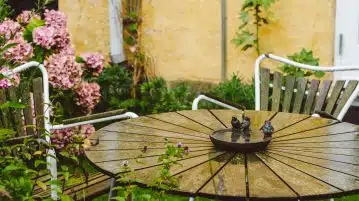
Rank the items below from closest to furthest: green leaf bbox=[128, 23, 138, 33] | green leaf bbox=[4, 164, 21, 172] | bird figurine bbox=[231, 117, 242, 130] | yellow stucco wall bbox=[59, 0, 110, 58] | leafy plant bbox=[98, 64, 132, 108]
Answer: green leaf bbox=[4, 164, 21, 172], bird figurine bbox=[231, 117, 242, 130], leafy plant bbox=[98, 64, 132, 108], yellow stucco wall bbox=[59, 0, 110, 58], green leaf bbox=[128, 23, 138, 33]

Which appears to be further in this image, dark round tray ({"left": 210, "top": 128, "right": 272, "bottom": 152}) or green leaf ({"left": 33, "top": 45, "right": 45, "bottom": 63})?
green leaf ({"left": 33, "top": 45, "right": 45, "bottom": 63})

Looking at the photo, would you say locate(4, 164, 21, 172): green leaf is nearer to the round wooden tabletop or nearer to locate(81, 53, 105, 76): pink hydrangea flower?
the round wooden tabletop

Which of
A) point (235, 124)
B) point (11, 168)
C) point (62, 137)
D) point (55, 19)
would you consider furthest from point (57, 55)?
point (11, 168)

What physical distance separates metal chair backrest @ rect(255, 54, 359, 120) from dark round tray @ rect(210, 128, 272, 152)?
128 centimetres

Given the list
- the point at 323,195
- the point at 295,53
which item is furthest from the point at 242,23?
the point at 323,195

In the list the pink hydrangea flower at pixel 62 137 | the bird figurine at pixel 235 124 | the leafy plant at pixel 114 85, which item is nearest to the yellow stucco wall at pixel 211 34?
the leafy plant at pixel 114 85

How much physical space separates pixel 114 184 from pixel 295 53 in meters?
3.09

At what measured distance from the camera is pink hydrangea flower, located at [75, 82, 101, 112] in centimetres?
449

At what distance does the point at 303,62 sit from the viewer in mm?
5383

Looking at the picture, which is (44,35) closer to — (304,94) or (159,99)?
(304,94)

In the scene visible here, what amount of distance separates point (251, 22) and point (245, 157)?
3432mm

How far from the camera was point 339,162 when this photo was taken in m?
2.59

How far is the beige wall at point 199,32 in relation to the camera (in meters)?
5.51

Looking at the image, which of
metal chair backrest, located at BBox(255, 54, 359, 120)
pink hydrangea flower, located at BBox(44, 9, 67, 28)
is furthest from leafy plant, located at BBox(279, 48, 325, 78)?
pink hydrangea flower, located at BBox(44, 9, 67, 28)
